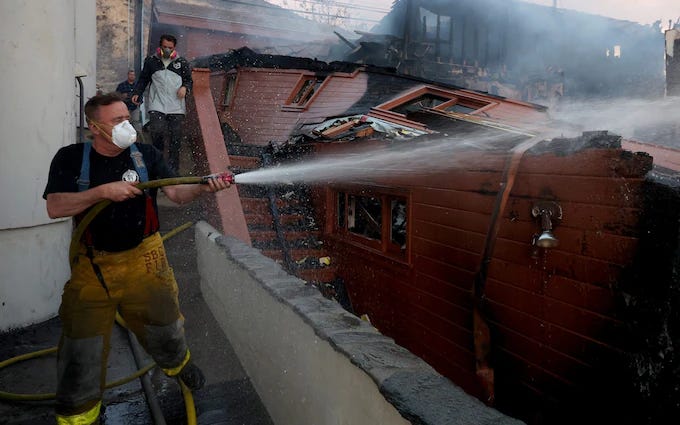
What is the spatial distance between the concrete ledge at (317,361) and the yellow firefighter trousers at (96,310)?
2.72 feet

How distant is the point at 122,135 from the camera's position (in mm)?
2807

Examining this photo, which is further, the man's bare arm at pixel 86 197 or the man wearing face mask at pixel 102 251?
the man wearing face mask at pixel 102 251

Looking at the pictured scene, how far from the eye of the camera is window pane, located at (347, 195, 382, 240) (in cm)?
657

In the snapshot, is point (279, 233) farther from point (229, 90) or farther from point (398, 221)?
point (229, 90)

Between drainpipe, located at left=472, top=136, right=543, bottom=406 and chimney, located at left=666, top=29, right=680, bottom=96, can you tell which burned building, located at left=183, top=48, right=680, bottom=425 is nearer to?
drainpipe, located at left=472, top=136, right=543, bottom=406

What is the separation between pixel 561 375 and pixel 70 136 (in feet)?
17.9

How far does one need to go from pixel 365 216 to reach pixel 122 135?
4.38 meters

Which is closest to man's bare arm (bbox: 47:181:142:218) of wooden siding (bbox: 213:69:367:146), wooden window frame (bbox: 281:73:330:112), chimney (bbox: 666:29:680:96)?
wooden siding (bbox: 213:69:367:146)

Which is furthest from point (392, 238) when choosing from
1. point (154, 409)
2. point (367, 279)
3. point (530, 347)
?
point (154, 409)

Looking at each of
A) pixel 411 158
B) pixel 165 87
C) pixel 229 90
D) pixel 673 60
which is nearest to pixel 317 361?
pixel 411 158

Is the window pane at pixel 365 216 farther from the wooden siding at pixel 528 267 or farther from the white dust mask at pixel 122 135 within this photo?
the white dust mask at pixel 122 135

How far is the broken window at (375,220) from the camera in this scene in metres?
5.95

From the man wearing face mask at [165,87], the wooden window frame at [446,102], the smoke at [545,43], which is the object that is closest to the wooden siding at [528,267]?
the wooden window frame at [446,102]

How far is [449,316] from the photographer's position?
15.2 ft
